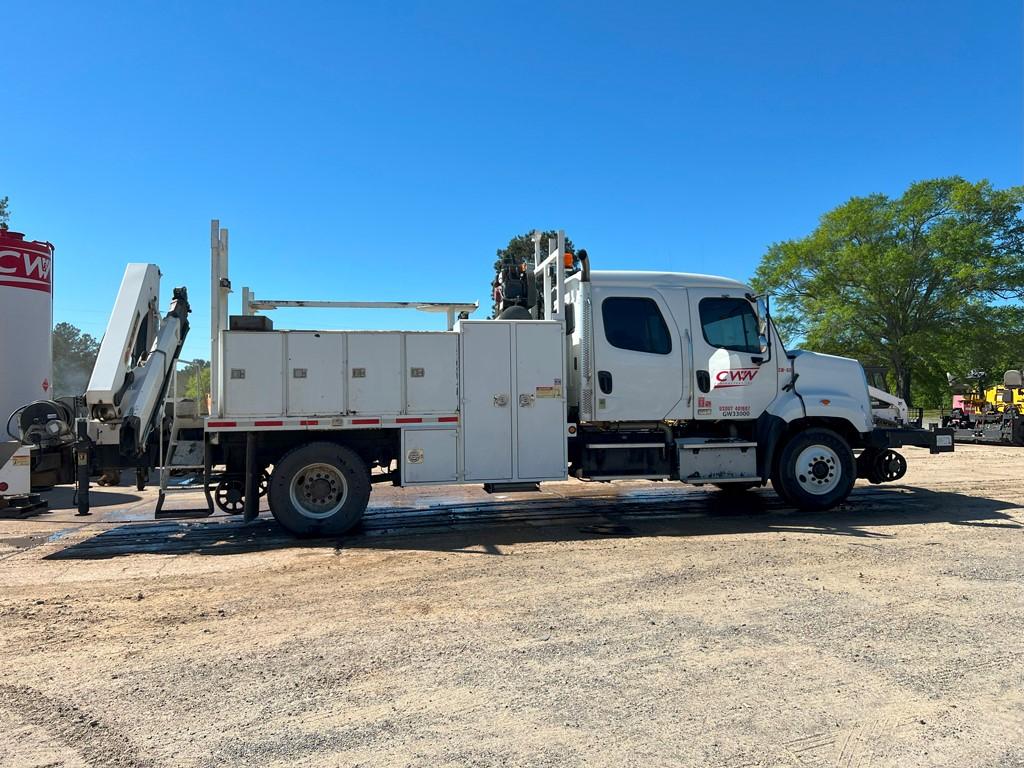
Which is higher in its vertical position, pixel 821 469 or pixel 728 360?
pixel 728 360

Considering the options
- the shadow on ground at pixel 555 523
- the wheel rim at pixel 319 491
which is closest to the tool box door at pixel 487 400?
the shadow on ground at pixel 555 523

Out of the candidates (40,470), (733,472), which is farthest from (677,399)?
(40,470)

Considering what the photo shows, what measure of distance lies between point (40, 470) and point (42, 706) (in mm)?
5493

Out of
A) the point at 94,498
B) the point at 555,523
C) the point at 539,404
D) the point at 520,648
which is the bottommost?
the point at 520,648

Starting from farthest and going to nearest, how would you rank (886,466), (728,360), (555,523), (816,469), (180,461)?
(886,466) < (816,469) < (728,360) < (555,523) < (180,461)

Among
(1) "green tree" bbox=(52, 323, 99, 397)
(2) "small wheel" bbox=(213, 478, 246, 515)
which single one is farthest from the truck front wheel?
(1) "green tree" bbox=(52, 323, 99, 397)

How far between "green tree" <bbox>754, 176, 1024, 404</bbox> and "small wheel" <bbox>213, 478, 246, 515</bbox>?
29661mm

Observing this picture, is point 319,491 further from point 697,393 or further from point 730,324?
point 730,324

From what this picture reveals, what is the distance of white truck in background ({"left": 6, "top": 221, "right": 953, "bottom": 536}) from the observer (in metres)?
7.59

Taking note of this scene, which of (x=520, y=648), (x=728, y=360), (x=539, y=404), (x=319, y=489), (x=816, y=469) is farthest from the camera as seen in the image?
(x=816, y=469)

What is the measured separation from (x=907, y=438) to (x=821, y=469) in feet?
4.67

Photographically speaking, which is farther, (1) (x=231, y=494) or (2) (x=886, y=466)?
(2) (x=886, y=466)

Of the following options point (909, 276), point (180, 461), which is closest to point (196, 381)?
point (180, 461)

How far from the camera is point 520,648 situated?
4.19 meters
